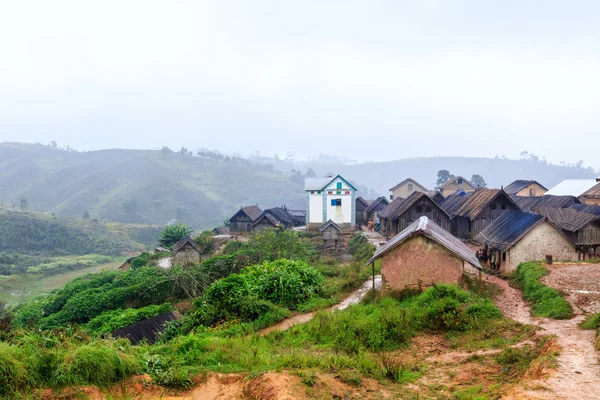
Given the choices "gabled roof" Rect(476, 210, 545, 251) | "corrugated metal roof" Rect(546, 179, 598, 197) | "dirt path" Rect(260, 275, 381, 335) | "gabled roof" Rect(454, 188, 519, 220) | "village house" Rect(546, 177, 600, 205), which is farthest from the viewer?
"corrugated metal roof" Rect(546, 179, 598, 197)

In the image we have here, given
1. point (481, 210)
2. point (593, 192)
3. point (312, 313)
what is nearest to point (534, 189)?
point (593, 192)

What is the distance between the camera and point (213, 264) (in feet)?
85.6

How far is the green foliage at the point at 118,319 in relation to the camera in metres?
18.3

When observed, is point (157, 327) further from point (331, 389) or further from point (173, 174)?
point (173, 174)

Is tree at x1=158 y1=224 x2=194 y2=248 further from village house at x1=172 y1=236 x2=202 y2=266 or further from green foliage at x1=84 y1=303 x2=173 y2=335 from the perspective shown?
green foliage at x1=84 y1=303 x2=173 y2=335

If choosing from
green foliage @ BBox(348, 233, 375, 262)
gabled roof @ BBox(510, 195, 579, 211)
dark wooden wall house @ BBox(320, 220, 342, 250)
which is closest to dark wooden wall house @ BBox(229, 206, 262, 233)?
dark wooden wall house @ BBox(320, 220, 342, 250)

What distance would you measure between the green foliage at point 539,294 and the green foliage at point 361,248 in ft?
35.2

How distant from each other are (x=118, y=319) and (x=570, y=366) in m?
17.0

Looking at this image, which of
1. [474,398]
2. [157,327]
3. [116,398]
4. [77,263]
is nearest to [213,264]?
[157,327]

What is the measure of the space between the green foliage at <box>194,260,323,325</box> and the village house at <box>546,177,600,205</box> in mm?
32293

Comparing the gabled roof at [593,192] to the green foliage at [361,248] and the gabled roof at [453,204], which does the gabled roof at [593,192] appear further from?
the green foliage at [361,248]

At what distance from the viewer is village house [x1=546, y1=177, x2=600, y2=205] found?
40.1 meters

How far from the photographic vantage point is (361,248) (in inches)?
1312

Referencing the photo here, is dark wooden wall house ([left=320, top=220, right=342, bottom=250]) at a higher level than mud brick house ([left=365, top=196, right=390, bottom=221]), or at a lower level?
lower
